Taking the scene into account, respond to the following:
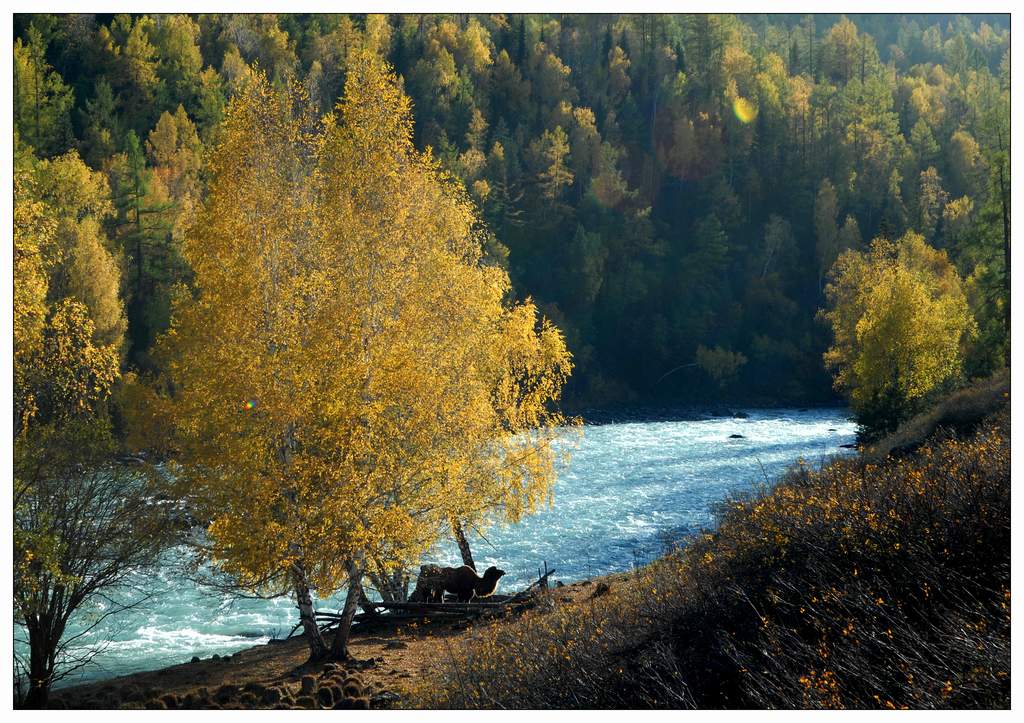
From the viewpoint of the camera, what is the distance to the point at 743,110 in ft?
265

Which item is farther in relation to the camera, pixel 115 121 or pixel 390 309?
pixel 115 121

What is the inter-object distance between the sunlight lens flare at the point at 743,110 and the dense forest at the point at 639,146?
24 centimetres

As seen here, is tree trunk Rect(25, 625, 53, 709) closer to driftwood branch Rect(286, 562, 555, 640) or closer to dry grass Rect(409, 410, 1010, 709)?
driftwood branch Rect(286, 562, 555, 640)

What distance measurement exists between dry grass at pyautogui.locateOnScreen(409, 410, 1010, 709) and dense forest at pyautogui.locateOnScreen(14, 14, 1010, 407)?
143 ft

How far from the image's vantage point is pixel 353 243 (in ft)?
38.5

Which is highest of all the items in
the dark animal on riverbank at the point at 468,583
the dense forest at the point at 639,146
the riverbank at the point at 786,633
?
the dense forest at the point at 639,146

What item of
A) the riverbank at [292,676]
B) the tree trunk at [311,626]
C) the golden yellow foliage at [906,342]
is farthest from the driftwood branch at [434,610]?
the golden yellow foliage at [906,342]

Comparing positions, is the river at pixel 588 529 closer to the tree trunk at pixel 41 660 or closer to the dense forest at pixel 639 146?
the tree trunk at pixel 41 660

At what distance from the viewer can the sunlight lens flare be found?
80.1 m

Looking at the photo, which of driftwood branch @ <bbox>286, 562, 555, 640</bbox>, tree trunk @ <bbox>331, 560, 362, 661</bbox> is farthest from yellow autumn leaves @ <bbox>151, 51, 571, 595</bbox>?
driftwood branch @ <bbox>286, 562, 555, 640</bbox>

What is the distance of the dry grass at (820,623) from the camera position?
20.8 ft

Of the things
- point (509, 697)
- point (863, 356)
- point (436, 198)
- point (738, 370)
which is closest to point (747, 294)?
point (738, 370)

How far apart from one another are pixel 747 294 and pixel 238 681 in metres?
70.0

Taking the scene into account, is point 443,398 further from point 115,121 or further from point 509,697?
point 115,121
